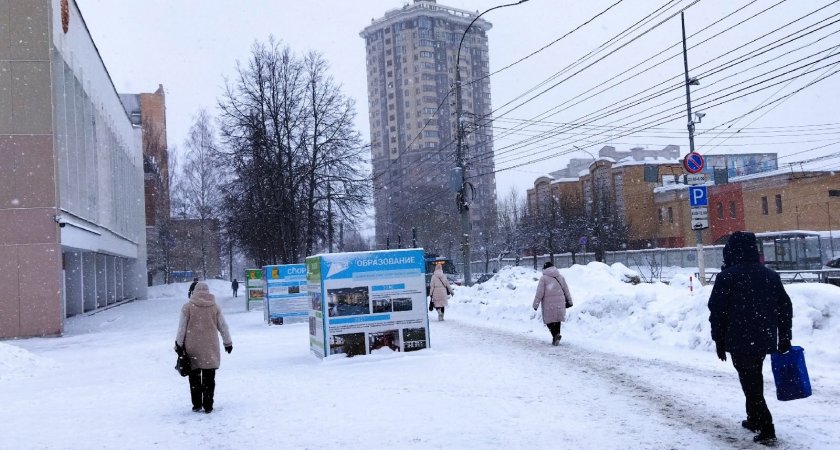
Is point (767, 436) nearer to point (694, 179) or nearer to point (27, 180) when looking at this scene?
point (694, 179)

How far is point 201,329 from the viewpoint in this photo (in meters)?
8.66

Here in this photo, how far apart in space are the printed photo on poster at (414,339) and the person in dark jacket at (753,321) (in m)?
7.13

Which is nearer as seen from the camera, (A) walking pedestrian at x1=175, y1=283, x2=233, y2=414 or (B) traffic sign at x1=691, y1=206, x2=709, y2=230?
(A) walking pedestrian at x1=175, y1=283, x2=233, y2=414

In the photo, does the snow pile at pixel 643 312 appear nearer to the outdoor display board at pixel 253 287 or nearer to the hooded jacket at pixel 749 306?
the hooded jacket at pixel 749 306

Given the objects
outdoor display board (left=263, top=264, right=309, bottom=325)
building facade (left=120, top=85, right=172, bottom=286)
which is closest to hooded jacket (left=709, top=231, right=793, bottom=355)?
outdoor display board (left=263, top=264, right=309, bottom=325)

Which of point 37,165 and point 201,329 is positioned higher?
point 37,165

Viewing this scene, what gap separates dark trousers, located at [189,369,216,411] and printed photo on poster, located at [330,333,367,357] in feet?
12.8

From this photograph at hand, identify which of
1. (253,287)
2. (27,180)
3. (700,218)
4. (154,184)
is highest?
(154,184)

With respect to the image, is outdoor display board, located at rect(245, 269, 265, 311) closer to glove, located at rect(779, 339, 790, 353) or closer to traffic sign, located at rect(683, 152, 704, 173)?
traffic sign, located at rect(683, 152, 704, 173)

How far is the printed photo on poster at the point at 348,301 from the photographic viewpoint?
41.1ft

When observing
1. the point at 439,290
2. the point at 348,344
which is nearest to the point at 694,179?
the point at 439,290

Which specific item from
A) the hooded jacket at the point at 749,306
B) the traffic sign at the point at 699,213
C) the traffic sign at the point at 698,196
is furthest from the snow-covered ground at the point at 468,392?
the traffic sign at the point at 698,196

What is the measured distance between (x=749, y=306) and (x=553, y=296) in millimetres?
7534

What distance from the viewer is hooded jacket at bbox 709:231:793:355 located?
20.3 ft
